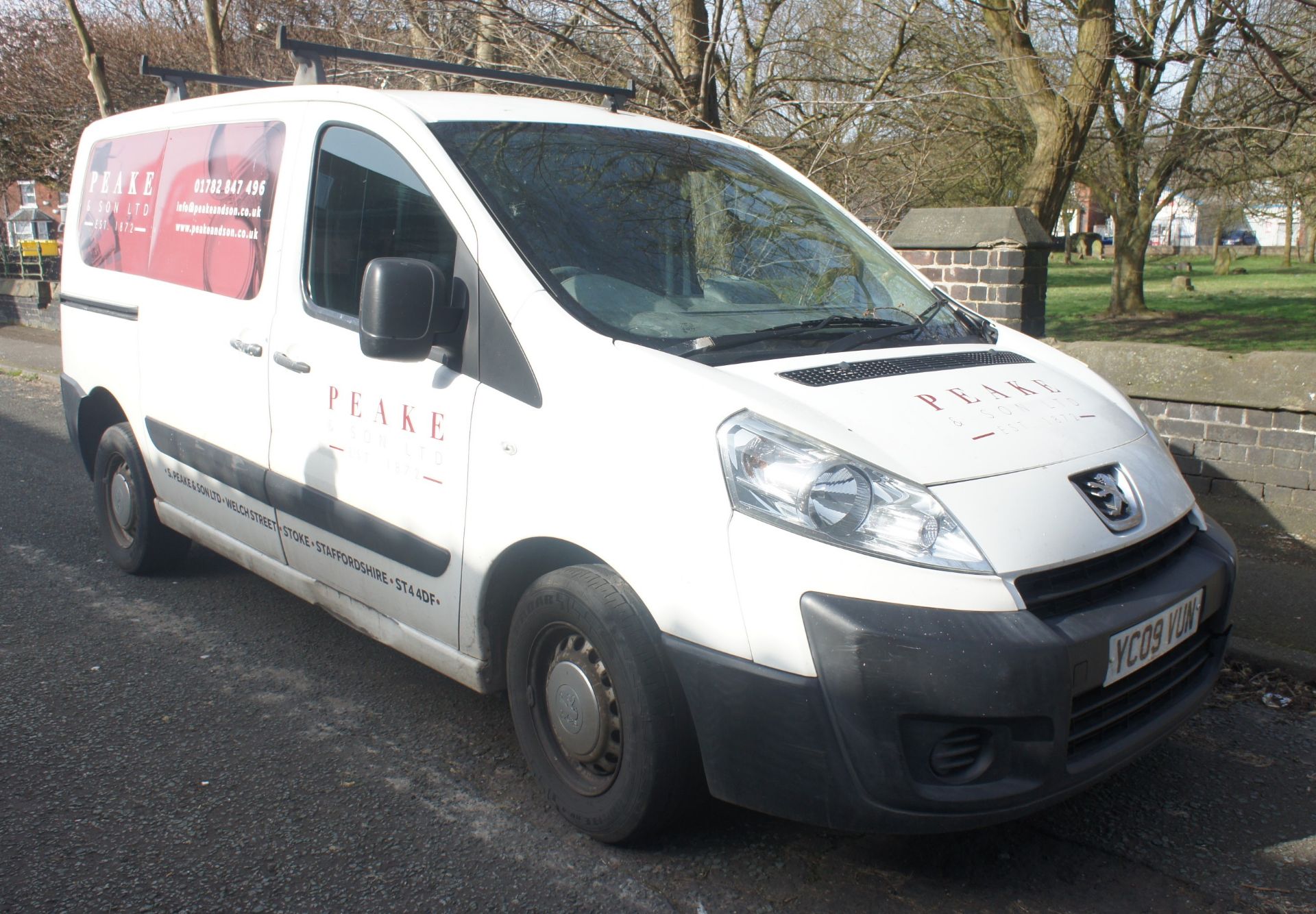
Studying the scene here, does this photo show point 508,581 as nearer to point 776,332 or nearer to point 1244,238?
point 776,332

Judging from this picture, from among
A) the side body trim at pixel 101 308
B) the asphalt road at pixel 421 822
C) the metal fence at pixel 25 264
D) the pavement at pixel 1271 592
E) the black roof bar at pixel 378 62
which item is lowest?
the asphalt road at pixel 421 822

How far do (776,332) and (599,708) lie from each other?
3.75 feet

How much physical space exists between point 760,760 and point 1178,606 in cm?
114

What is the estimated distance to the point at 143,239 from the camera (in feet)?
16.0

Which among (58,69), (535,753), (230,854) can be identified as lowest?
(230,854)

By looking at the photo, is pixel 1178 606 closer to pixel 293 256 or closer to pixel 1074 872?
pixel 1074 872

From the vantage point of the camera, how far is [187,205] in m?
4.57

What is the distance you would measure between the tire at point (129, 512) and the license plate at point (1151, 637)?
4033mm

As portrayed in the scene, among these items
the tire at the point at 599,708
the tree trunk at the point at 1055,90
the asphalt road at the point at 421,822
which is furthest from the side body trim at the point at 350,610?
the tree trunk at the point at 1055,90

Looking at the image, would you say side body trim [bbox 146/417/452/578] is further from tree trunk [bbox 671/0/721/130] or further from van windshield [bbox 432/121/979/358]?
tree trunk [bbox 671/0/721/130]

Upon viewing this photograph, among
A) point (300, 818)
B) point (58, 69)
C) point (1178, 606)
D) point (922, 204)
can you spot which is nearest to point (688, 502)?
point (1178, 606)

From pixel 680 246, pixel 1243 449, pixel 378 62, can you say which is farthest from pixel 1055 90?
pixel 680 246

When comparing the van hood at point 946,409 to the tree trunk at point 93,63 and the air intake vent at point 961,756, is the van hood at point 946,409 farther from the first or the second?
→ the tree trunk at point 93,63

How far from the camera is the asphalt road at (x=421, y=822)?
281cm
